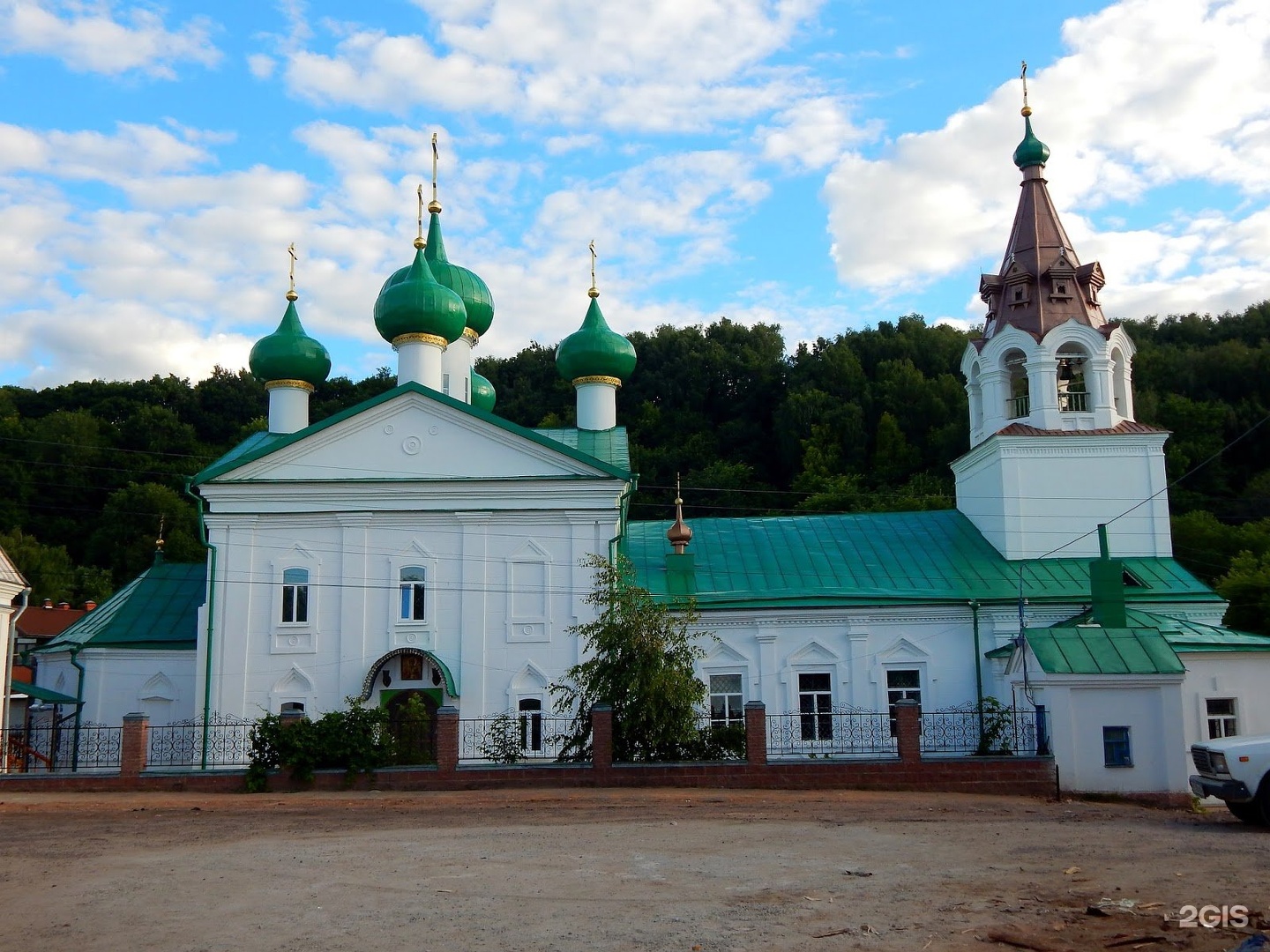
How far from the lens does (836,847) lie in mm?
10180

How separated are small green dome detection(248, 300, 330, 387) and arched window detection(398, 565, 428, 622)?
6.31 m

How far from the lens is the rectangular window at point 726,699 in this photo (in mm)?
21391

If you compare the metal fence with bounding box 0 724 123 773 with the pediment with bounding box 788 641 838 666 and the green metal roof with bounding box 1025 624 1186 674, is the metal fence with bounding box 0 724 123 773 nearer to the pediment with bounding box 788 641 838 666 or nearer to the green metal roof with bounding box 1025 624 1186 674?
the pediment with bounding box 788 641 838 666

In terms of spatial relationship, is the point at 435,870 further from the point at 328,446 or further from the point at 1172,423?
the point at 1172,423

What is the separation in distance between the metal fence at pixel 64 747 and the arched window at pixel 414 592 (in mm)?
4985

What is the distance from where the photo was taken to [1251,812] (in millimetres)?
11352

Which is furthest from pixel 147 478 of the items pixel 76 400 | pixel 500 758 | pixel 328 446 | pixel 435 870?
pixel 435 870

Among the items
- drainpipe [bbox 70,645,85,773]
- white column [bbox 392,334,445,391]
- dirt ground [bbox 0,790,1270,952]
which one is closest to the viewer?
dirt ground [bbox 0,790,1270,952]

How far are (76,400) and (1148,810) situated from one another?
5380 cm

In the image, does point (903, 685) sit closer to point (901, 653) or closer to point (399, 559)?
point (901, 653)

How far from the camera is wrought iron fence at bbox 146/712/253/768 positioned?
19.0 m

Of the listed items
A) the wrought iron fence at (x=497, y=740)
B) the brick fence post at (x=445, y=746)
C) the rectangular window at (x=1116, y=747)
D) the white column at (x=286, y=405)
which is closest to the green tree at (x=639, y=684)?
the wrought iron fence at (x=497, y=740)

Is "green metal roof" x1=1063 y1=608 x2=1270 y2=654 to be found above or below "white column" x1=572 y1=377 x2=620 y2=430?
below

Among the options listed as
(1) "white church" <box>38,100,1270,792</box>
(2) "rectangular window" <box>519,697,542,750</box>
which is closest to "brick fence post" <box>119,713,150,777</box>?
(1) "white church" <box>38,100,1270,792</box>
